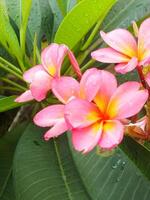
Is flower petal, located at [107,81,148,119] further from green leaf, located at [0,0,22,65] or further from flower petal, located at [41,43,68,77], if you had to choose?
green leaf, located at [0,0,22,65]

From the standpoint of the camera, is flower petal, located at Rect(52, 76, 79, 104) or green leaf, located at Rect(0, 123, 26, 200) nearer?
flower petal, located at Rect(52, 76, 79, 104)

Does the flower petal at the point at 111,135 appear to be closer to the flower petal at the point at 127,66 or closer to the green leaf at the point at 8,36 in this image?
the flower petal at the point at 127,66

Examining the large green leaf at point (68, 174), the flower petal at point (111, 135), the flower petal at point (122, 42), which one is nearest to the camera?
Result: the flower petal at point (111, 135)

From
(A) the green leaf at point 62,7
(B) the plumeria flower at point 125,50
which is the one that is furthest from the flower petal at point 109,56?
(A) the green leaf at point 62,7

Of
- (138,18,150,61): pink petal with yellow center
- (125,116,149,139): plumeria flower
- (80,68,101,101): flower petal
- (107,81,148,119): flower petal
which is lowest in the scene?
(125,116,149,139): plumeria flower

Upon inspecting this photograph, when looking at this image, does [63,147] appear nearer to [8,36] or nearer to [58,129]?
[8,36]

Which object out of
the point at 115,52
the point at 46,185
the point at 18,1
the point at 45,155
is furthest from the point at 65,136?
the point at 115,52

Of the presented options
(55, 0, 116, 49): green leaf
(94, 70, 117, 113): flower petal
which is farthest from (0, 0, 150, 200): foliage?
(94, 70, 117, 113): flower petal
